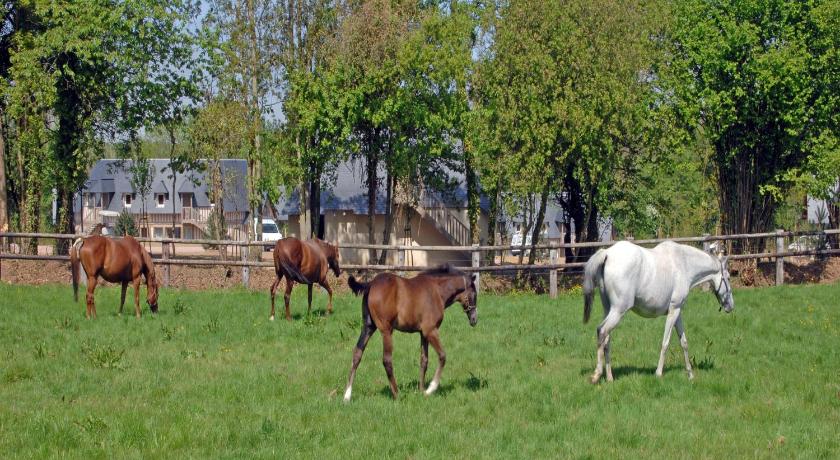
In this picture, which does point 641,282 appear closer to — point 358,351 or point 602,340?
point 602,340

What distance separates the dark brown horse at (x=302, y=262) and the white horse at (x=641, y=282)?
7565mm

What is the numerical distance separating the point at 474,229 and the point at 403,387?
1027 inches

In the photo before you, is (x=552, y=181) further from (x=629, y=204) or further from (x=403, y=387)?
(x=403, y=387)

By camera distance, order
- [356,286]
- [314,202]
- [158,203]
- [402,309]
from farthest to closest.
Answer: [158,203]
[314,202]
[402,309]
[356,286]

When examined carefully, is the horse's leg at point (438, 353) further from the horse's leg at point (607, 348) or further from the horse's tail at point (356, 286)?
the horse's leg at point (607, 348)

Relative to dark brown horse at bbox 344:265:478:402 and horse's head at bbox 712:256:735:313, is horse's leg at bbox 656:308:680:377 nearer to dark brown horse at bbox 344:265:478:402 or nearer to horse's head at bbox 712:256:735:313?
horse's head at bbox 712:256:735:313

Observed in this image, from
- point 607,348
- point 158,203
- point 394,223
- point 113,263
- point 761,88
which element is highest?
point 761,88

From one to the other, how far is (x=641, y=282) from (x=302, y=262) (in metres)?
9.15

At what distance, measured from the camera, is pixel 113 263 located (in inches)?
749

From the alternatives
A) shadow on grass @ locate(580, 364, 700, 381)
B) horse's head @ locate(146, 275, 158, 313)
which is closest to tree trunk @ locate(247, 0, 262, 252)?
horse's head @ locate(146, 275, 158, 313)

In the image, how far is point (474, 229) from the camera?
38250 mm

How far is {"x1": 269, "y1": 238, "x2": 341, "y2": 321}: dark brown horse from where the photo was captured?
62.9ft

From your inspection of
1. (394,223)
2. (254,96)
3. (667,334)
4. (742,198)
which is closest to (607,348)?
(667,334)

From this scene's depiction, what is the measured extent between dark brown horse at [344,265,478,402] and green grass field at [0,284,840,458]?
54cm
